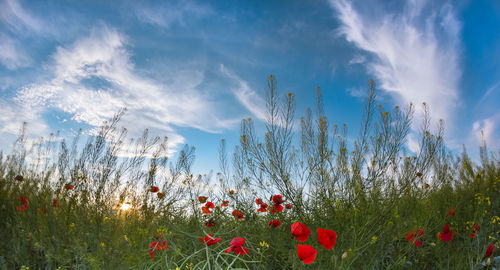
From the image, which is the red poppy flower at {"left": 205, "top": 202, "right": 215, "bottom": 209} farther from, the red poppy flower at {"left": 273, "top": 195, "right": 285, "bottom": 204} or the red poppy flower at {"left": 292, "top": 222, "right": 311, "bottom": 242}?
the red poppy flower at {"left": 292, "top": 222, "right": 311, "bottom": 242}

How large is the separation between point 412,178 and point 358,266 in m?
1.34

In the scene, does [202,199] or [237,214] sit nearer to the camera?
[237,214]

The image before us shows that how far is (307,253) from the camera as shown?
4.81 ft

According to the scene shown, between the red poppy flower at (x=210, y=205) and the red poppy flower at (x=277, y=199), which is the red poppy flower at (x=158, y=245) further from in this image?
the red poppy flower at (x=277, y=199)

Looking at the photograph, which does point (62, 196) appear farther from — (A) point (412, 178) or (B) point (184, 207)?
(A) point (412, 178)

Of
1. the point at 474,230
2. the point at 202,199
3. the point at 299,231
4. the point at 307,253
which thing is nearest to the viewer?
the point at 307,253

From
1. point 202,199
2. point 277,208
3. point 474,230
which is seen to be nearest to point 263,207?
point 277,208

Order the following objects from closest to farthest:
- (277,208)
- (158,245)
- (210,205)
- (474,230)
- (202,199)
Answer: (158,245)
(474,230)
(277,208)
(210,205)
(202,199)

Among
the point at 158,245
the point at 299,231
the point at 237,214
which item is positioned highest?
the point at 237,214

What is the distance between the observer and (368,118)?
288cm

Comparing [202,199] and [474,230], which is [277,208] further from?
[474,230]

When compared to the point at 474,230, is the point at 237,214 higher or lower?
higher

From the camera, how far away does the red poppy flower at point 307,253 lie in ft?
4.75

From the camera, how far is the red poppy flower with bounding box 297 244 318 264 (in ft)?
4.75
